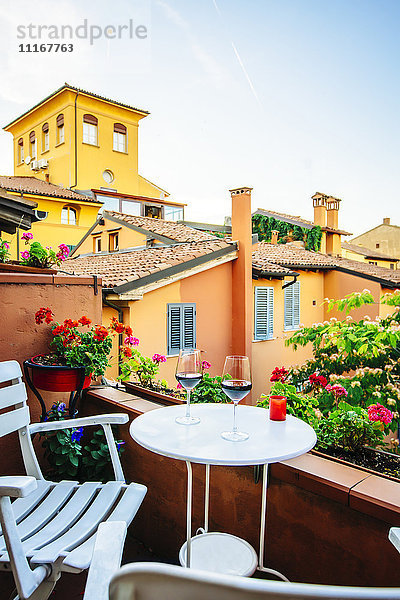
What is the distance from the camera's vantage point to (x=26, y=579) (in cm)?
128

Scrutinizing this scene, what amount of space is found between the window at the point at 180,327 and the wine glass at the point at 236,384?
22.2ft

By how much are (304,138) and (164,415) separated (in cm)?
1514

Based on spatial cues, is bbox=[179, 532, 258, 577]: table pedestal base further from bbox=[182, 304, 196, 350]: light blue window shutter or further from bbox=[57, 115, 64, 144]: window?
bbox=[57, 115, 64, 144]: window

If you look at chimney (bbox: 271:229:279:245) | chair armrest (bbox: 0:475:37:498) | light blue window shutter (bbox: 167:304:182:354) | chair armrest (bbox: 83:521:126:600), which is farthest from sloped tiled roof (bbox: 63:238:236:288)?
chimney (bbox: 271:229:279:245)

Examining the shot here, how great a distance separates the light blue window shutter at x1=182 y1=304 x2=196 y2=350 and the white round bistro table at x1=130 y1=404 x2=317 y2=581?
6941mm

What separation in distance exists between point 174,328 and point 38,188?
50.8ft

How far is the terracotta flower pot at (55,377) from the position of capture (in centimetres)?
248

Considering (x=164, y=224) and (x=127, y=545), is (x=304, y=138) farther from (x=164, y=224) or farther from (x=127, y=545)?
(x=127, y=545)

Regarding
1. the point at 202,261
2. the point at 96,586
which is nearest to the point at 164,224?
the point at 202,261

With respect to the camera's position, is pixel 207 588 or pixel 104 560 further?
pixel 104 560

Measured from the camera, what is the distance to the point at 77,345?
2.66 metres

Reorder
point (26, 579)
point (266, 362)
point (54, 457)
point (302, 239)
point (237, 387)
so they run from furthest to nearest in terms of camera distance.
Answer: point (302, 239)
point (266, 362)
point (54, 457)
point (237, 387)
point (26, 579)

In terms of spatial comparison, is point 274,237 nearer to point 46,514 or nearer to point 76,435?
point 76,435

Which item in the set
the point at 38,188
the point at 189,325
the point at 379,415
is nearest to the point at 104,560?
the point at 379,415
